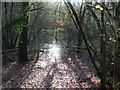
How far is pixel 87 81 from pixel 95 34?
14293 millimetres

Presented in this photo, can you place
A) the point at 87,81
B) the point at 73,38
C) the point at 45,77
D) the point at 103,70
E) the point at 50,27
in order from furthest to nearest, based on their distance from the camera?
1. the point at 50,27
2. the point at 73,38
3. the point at 45,77
4. the point at 87,81
5. the point at 103,70

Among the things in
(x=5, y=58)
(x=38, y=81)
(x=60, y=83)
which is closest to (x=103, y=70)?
(x=60, y=83)

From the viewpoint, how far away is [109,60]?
6691mm

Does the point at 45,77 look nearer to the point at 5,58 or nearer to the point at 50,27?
the point at 5,58

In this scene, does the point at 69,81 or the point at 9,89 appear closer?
the point at 9,89

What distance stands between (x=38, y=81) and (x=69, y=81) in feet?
4.93

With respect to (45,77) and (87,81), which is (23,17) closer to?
(45,77)

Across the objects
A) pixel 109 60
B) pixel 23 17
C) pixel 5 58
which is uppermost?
pixel 23 17

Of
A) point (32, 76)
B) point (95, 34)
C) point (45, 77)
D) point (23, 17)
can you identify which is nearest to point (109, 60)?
point (45, 77)

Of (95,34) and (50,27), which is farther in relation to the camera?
(50,27)

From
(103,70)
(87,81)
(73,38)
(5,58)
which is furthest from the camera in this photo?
(73,38)

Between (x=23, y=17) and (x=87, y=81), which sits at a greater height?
(x=23, y=17)

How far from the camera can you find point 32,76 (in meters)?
8.36

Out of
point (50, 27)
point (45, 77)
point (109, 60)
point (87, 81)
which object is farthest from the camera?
point (50, 27)
